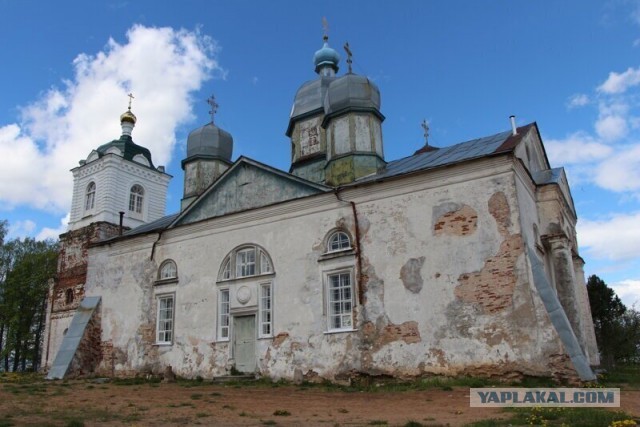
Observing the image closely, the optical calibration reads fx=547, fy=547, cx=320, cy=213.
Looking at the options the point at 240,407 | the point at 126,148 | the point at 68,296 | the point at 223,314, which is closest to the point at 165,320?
the point at 223,314

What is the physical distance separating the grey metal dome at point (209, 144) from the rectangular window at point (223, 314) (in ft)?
23.7

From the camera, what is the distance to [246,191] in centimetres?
1720

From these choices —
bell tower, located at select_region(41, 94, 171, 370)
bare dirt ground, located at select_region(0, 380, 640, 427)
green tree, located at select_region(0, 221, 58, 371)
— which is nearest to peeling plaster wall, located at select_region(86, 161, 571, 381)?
bare dirt ground, located at select_region(0, 380, 640, 427)

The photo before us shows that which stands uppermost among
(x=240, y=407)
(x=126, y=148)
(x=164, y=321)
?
(x=126, y=148)

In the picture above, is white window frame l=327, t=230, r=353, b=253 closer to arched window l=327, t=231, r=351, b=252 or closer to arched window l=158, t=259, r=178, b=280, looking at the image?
arched window l=327, t=231, r=351, b=252

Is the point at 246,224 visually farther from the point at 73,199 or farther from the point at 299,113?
the point at 73,199

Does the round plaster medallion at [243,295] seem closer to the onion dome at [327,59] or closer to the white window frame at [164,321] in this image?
the white window frame at [164,321]

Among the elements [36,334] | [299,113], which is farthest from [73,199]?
[299,113]

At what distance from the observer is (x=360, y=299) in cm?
1410

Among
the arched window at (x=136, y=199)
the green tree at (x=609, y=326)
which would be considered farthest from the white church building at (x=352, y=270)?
the green tree at (x=609, y=326)

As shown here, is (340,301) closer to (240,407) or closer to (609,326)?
(240,407)

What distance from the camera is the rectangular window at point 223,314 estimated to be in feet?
54.0

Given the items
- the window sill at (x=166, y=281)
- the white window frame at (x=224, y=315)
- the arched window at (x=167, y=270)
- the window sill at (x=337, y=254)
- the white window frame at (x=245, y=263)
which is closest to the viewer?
the window sill at (x=337, y=254)

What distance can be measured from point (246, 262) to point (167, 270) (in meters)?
3.38
